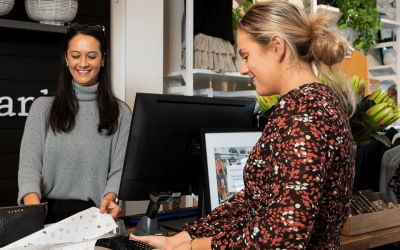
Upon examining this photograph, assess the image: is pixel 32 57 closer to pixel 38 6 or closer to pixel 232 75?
pixel 38 6

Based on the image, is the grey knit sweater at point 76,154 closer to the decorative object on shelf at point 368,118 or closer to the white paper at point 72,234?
the white paper at point 72,234

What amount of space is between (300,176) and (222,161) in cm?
58

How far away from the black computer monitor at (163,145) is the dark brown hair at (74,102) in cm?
58

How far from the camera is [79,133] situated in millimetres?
1793

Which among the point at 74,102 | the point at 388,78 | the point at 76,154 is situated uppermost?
the point at 388,78

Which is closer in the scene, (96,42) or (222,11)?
(96,42)

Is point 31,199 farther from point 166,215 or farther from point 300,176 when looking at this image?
point 300,176

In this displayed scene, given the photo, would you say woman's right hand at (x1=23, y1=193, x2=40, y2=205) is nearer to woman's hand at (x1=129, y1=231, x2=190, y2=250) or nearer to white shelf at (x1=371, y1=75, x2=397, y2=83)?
woman's hand at (x1=129, y1=231, x2=190, y2=250)

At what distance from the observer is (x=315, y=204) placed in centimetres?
73

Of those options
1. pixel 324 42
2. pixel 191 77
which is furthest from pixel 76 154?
pixel 191 77

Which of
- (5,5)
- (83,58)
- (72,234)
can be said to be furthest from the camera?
(5,5)

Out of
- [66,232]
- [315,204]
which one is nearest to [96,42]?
[66,232]

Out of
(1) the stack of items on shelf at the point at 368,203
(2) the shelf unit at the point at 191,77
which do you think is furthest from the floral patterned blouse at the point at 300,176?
(2) the shelf unit at the point at 191,77

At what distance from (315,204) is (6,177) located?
2.10 m
